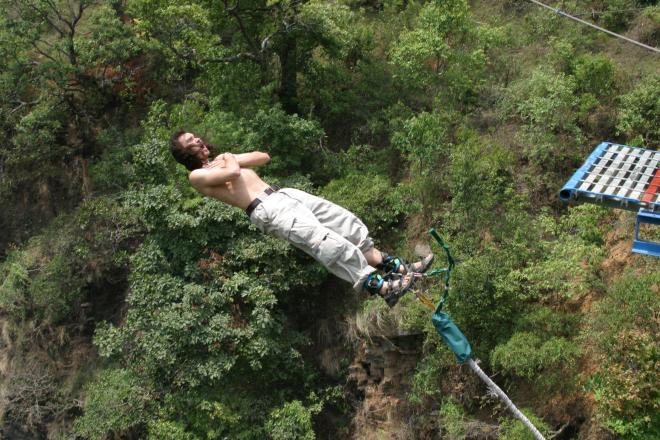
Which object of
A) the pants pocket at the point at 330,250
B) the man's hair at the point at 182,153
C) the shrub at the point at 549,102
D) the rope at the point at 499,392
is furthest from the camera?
the shrub at the point at 549,102

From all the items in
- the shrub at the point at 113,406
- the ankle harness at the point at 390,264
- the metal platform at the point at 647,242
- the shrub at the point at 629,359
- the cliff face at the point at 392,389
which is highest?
the metal platform at the point at 647,242

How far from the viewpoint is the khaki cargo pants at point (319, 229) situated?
216 inches

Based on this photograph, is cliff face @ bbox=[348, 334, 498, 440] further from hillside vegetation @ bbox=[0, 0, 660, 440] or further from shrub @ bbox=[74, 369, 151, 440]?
shrub @ bbox=[74, 369, 151, 440]

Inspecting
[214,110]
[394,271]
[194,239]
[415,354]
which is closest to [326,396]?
[415,354]

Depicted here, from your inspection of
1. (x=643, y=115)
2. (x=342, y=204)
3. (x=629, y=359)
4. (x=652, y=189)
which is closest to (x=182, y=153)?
(x=652, y=189)

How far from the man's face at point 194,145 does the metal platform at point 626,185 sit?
246cm

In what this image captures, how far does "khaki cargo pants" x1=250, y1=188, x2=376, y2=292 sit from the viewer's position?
548cm

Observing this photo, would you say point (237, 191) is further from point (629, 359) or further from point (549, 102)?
point (549, 102)

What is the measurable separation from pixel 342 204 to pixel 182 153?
3.99m

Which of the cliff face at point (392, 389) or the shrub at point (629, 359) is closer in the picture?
the shrub at point (629, 359)

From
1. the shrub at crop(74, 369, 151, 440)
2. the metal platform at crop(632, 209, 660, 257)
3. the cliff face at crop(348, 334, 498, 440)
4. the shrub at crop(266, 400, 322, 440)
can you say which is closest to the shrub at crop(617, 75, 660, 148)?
the cliff face at crop(348, 334, 498, 440)

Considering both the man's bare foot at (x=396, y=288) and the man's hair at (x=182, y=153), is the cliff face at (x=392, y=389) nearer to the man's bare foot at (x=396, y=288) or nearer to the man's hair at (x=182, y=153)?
the man's bare foot at (x=396, y=288)

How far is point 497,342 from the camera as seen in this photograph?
7.51 meters

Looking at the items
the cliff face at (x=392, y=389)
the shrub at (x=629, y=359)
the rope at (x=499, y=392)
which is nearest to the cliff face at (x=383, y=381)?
the cliff face at (x=392, y=389)
